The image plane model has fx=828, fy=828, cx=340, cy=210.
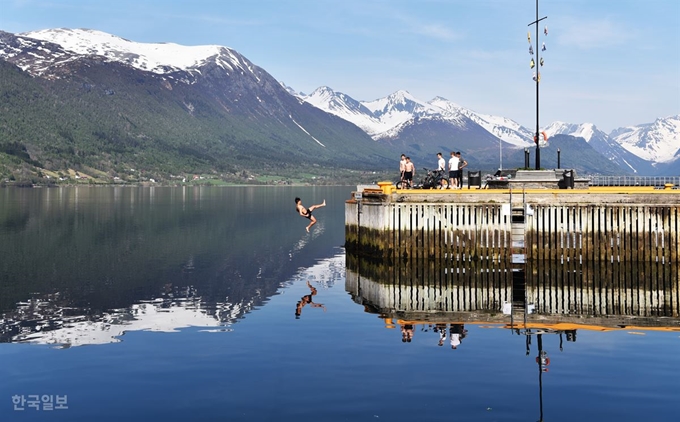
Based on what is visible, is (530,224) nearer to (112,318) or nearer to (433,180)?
(433,180)

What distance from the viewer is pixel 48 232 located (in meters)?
81.4

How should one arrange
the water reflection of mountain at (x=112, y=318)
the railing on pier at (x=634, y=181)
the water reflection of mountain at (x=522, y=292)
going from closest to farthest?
the water reflection of mountain at (x=112, y=318) → the water reflection of mountain at (x=522, y=292) → the railing on pier at (x=634, y=181)

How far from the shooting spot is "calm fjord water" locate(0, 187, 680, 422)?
21141mm

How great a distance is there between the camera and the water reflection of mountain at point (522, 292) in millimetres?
34062

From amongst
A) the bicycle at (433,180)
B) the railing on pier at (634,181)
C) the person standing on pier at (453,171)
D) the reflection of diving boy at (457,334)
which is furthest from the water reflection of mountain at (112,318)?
the railing on pier at (634,181)

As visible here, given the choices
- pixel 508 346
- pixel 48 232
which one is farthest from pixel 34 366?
pixel 48 232

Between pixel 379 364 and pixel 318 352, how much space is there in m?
2.73

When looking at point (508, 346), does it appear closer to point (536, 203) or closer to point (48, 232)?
point (536, 203)

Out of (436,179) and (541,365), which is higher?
(436,179)

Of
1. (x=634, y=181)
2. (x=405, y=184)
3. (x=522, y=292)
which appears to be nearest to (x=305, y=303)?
(x=522, y=292)

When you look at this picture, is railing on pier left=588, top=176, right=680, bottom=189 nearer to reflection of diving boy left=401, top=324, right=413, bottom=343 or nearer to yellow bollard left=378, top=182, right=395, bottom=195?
yellow bollard left=378, top=182, right=395, bottom=195

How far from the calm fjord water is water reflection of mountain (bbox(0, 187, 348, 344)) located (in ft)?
0.79

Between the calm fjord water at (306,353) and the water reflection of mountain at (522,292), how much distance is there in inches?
8.9

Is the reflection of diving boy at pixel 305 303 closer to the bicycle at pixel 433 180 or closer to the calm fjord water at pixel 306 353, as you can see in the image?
the calm fjord water at pixel 306 353
